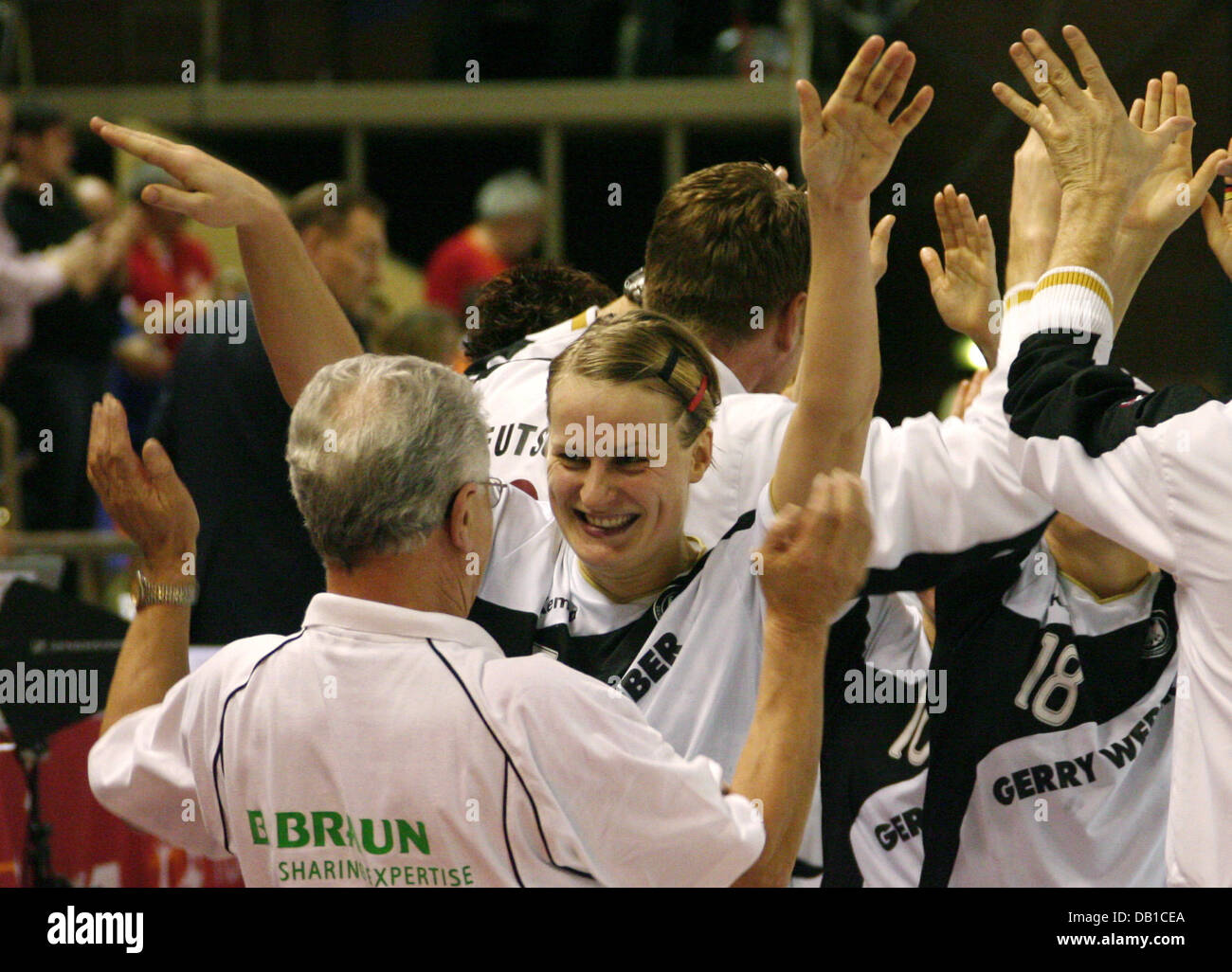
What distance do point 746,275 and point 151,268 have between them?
565 centimetres

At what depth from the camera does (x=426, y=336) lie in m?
5.57

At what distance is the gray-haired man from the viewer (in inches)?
70.7

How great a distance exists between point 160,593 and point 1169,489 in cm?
140

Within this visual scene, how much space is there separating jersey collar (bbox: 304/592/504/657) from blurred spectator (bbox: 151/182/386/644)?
205 centimetres

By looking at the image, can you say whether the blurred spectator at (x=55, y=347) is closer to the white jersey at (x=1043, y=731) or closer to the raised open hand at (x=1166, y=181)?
the white jersey at (x=1043, y=731)

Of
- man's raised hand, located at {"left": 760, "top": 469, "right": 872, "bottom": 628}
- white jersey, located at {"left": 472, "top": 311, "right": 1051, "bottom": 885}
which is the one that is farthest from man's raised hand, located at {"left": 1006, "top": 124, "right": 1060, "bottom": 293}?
man's raised hand, located at {"left": 760, "top": 469, "right": 872, "bottom": 628}

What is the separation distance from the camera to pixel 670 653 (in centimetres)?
227

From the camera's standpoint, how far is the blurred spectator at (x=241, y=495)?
3.95 m

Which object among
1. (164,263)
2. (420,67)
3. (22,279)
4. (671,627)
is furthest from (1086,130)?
(420,67)

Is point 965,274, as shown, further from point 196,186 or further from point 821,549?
point 196,186

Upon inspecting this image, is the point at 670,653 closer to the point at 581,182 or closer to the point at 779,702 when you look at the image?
the point at 779,702

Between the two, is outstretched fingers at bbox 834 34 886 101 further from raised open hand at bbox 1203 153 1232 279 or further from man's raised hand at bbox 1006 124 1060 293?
raised open hand at bbox 1203 153 1232 279
